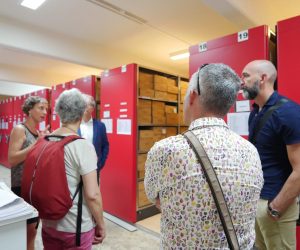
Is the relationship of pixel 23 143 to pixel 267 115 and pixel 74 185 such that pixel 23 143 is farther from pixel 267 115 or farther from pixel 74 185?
pixel 267 115

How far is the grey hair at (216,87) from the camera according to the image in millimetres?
837

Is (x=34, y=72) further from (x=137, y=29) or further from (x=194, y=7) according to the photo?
(x=194, y=7)

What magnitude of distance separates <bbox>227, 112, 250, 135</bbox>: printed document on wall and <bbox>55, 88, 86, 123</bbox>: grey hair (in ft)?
4.56

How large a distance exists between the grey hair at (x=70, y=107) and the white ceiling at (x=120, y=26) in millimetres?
2247

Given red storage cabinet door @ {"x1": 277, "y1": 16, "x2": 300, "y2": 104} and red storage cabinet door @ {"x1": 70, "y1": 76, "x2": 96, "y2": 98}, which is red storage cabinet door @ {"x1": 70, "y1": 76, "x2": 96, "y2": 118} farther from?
red storage cabinet door @ {"x1": 277, "y1": 16, "x2": 300, "y2": 104}

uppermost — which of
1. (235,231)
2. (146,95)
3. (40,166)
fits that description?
(146,95)

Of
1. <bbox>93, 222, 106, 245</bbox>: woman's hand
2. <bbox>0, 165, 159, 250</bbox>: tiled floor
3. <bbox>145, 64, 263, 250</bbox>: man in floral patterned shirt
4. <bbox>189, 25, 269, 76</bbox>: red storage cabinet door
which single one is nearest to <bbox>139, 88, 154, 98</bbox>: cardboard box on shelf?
<bbox>189, 25, 269, 76</bbox>: red storage cabinet door

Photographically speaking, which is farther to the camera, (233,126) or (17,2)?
(17,2)

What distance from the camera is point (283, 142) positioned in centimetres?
149

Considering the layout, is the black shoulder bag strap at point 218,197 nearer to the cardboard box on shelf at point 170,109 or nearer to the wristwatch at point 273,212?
the wristwatch at point 273,212

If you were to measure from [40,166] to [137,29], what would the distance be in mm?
3953

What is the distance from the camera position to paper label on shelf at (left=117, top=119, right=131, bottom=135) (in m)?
3.42

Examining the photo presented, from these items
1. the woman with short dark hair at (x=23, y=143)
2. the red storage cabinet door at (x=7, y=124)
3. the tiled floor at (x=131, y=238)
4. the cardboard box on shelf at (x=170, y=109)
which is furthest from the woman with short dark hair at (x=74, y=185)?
the red storage cabinet door at (x=7, y=124)

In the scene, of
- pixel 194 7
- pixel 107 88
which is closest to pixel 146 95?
pixel 107 88
